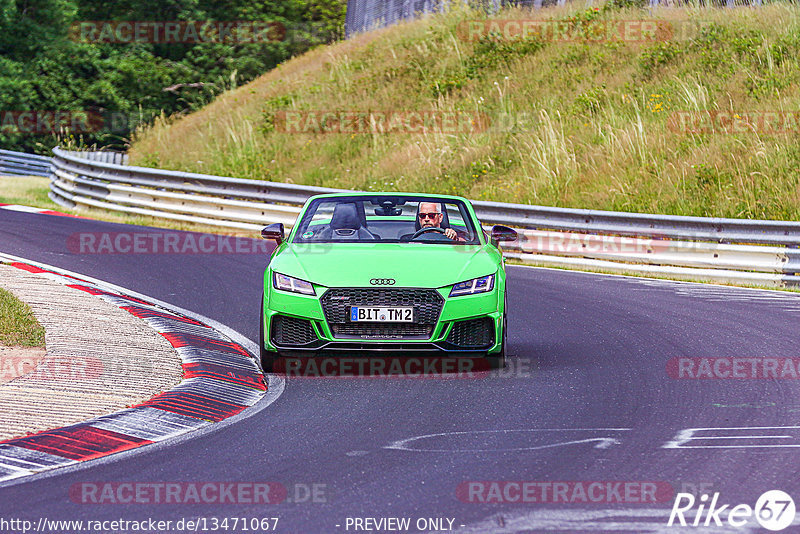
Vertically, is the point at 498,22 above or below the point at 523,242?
above

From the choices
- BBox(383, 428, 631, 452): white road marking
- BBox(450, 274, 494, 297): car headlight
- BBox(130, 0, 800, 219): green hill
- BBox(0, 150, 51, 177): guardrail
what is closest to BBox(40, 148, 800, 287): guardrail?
BBox(130, 0, 800, 219): green hill

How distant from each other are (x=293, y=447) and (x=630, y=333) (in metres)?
5.50

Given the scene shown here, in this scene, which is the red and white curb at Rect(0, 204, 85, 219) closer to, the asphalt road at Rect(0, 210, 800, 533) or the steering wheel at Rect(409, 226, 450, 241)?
the asphalt road at Rect(0, 210, 800, 533)

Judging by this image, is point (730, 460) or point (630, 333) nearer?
point (730, 460)

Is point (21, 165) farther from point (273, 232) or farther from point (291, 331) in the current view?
point (291, 331)

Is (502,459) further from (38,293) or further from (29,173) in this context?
(29,173)

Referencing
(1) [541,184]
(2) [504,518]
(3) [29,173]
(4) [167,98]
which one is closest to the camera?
(2) [504,518]

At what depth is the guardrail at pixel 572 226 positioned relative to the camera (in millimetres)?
16031

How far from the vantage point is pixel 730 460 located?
6301mm

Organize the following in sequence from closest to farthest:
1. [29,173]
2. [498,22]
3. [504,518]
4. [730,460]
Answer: [504,518], [730,460], [498,22], [29,173]

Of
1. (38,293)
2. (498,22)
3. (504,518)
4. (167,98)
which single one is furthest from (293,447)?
(167,98)

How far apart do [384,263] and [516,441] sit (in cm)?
257

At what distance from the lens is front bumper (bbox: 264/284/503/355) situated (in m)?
8.70

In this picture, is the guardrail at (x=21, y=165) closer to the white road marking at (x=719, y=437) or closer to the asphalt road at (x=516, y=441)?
the asphalt road at (x=516, y=441)
